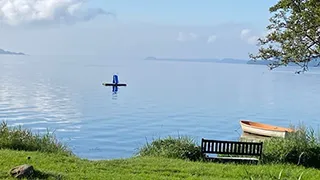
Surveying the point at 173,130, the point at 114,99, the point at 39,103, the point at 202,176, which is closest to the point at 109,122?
the point at 173,130

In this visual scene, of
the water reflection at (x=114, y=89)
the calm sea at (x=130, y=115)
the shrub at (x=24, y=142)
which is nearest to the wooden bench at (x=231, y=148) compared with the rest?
the shrub at (x=24, y=142)

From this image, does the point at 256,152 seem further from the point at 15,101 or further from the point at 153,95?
the point at 153,95

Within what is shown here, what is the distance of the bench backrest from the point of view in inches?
479

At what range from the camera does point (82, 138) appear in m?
27.8

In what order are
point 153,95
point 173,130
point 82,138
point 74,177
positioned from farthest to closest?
point 153,95
point 173,130
point 82,138
point 74,177

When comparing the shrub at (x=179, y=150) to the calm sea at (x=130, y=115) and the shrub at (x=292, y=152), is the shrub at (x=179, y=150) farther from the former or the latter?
the calm sea at (x=130, y=115)

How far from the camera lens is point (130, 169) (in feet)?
30.8

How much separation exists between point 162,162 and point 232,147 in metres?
2.46

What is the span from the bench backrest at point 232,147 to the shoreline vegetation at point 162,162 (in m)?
0.27

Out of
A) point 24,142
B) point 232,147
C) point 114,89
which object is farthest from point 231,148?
point 114,89

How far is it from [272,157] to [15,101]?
37.5 meters

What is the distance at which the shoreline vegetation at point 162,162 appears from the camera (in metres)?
8.64

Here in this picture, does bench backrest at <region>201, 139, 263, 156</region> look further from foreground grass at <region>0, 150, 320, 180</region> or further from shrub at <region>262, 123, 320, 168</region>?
foreground grass at <region>0, 150, 320, 180</region>

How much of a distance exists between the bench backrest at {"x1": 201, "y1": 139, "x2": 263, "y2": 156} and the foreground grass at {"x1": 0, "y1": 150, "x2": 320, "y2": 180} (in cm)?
156
